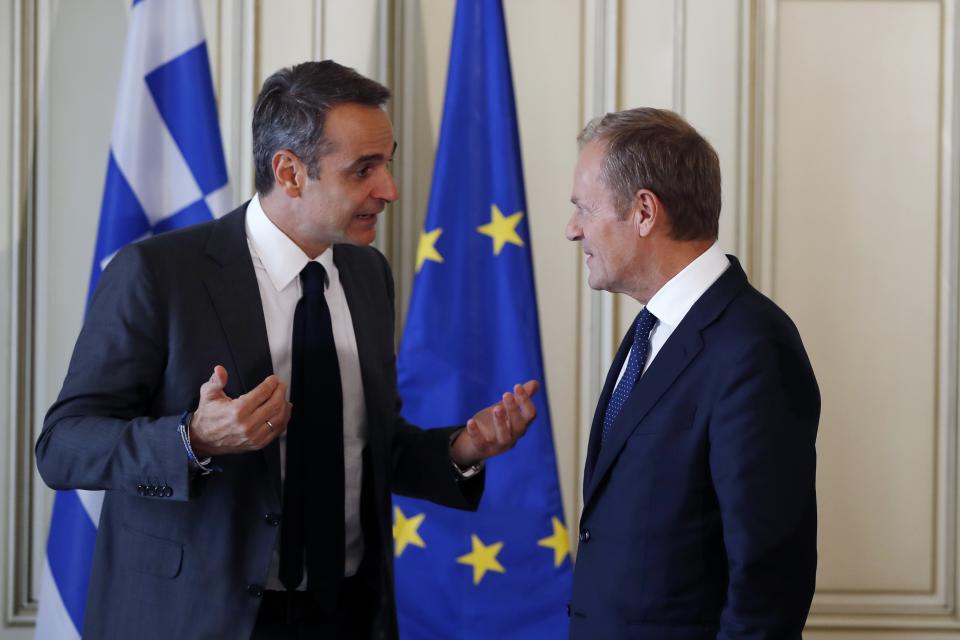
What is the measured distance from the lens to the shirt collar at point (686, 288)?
1.68 m

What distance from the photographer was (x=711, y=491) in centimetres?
154

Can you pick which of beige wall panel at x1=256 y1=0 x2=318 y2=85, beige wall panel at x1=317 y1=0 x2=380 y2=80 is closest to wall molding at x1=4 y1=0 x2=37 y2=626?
beige wall panel at x1=256 y1=0 x2=318 y2=85

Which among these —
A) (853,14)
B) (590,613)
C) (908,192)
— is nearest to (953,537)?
(908,192)

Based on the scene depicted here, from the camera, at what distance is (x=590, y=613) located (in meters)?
1.64

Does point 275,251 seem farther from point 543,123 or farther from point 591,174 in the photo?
point 543,123

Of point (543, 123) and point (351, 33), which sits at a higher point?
point (351, 33)

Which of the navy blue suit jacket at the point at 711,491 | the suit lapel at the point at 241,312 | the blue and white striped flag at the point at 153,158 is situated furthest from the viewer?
the blue and white striped flag at the point at 153,158

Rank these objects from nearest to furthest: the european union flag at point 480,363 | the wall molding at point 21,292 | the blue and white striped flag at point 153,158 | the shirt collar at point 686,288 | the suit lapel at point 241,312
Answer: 1. the shirt collar at point 686,288
2. the suit lapel at point 241,312
3. the blue and white striped flag at point 153,158
4. the european union flag at point 480,363
5. the wall molding at point 21,292

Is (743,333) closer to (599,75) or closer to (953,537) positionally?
(599,75)

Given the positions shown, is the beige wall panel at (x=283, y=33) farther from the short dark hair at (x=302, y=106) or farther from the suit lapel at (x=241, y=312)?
the suit lapel at (x=241, y=312)

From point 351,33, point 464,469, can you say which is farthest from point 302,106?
point 351,33

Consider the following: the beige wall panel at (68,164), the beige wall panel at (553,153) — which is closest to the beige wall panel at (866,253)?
the beige wall panel at (553,153)

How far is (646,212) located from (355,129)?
63 centimetres

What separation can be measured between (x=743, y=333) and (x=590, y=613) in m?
0.54
